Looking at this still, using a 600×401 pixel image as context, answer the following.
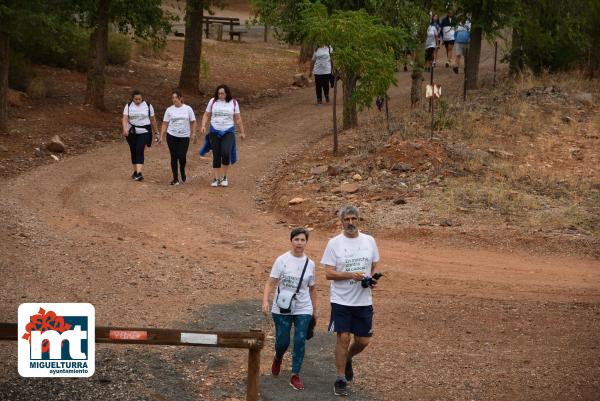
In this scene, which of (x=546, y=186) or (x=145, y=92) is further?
(x=145, y=92)

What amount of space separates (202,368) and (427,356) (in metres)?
2.44

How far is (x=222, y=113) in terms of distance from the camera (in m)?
18.2

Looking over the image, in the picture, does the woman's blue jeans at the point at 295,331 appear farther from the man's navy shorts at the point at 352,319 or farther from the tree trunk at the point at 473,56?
the tree trunk at the point at 473,56

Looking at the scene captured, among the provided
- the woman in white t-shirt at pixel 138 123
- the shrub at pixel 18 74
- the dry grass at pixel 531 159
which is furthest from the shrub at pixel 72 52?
the dry grass at pixel 531 159

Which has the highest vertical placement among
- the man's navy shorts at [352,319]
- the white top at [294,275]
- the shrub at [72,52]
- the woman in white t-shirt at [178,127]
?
the shrub at [72,52]

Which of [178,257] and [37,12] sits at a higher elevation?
[37,12]

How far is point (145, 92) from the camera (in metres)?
29.1

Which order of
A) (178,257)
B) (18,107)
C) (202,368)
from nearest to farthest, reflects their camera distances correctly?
(202,368)
(178,257)
(18,107)

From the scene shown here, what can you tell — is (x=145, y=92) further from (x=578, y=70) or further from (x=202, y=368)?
(x=202, y=368)

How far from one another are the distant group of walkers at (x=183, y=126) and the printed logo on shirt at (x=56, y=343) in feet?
30.3

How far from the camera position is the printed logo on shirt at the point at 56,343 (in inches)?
344

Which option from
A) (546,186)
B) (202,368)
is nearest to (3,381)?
(202,368)

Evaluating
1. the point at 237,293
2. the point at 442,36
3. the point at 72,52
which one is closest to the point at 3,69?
the point at 72,52

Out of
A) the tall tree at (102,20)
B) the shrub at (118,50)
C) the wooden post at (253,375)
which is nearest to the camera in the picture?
the wooden post at (253,375)
